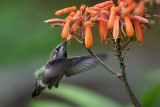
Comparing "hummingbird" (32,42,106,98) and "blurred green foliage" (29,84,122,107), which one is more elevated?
"hummingbird" (32,42,106,98)

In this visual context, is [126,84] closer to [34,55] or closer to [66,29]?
[66,29]

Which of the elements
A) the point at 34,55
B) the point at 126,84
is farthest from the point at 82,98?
the point at 34,55

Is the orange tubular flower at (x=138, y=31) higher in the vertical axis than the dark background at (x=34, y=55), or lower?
higher

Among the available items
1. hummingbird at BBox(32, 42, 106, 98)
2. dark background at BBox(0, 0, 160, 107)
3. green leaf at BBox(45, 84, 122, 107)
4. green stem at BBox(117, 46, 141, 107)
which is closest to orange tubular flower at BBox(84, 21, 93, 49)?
green stem at BBox(117, 46, 141, 107)

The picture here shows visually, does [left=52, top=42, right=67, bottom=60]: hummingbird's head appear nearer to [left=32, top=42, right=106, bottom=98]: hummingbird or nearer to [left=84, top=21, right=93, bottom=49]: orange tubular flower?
[left=32, top=42, right=106, bottom=98]: hummingbird

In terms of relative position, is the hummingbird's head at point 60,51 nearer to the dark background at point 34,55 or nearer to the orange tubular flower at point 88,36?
Answer: the orange tubular flower at point 88,36

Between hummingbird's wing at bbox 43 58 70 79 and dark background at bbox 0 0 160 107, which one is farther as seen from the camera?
dark background at bbox 0 0 160 107

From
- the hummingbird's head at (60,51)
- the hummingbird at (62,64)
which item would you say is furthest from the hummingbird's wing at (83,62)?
the hummingbird's head at (60,51)

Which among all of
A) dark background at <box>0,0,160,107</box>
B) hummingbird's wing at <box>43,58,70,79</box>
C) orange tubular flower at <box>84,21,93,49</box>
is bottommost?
dark background at <box>0,0,160,107</box>

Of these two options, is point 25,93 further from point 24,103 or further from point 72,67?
point 72,67
